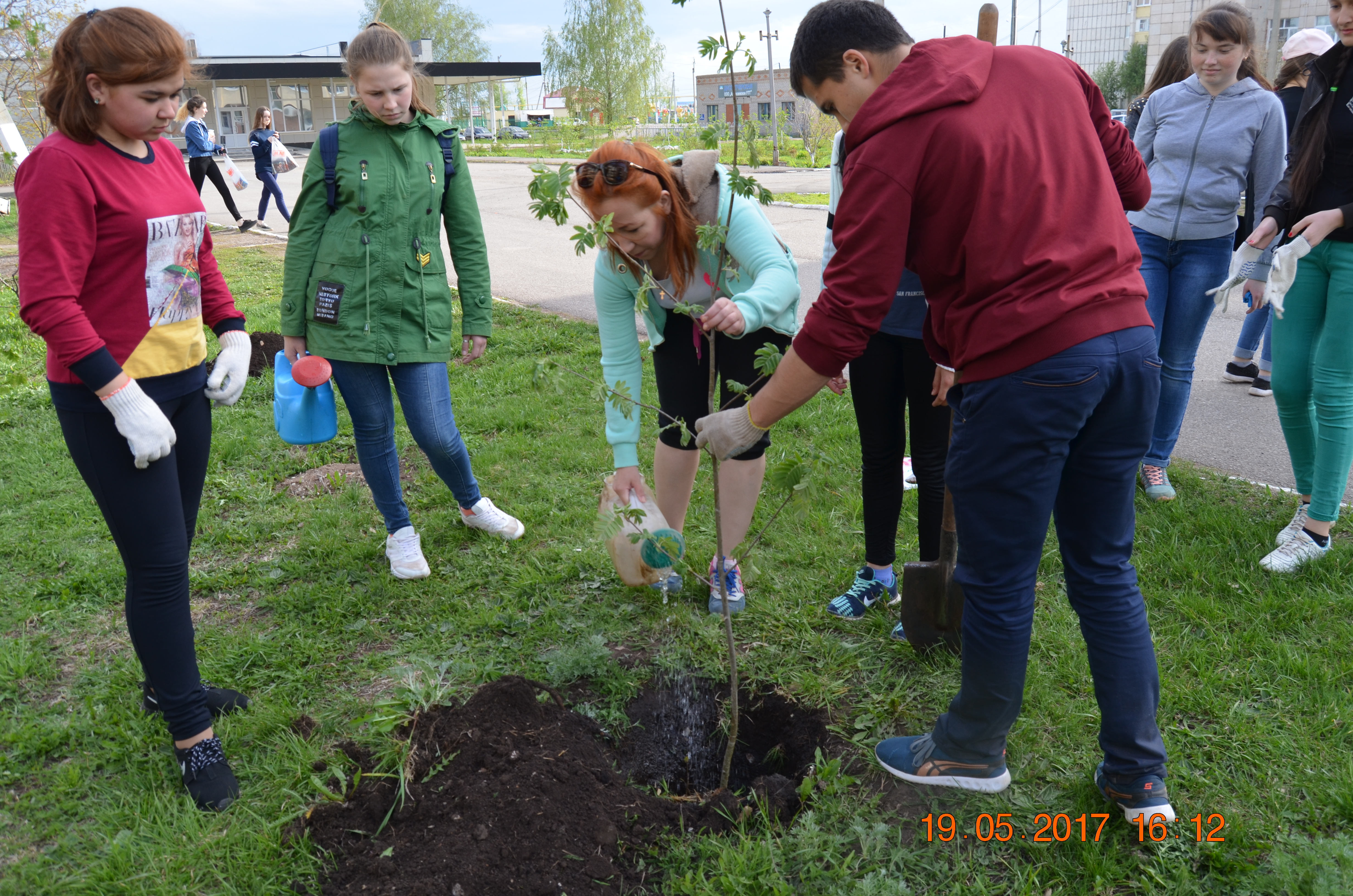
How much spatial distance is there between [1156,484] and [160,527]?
3744mm

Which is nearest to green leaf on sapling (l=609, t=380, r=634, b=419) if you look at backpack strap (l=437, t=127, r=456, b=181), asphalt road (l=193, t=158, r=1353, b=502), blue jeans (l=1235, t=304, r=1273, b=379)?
backpack strap (l=437, t=127, r=456, b=181)

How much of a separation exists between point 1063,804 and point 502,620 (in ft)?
6.10

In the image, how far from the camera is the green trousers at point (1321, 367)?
3127 mm

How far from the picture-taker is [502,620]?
3.19 m

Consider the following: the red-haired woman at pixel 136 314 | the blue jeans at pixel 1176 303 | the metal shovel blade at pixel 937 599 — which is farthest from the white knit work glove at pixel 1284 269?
the red-haired woman at pixel 136 314

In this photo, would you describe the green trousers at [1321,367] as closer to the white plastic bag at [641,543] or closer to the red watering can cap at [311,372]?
the white plastic bag at [641,543]

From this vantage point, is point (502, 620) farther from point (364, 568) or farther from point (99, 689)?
point (99, 689)

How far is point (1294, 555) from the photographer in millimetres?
3217

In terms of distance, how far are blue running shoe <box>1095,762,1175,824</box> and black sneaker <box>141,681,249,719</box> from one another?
2.43 metres

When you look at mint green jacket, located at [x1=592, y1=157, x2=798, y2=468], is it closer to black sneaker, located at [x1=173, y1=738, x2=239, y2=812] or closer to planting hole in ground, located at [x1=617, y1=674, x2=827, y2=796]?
planting hole in ground, located at [x1=617, y1=674, x2=827, y2=796]

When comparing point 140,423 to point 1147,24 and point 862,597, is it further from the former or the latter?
point 1147,24

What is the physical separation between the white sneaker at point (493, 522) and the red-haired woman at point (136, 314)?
138 centimetres

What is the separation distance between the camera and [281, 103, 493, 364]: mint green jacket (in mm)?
3170

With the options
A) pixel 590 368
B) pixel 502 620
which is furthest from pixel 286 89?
pixel 502 620
